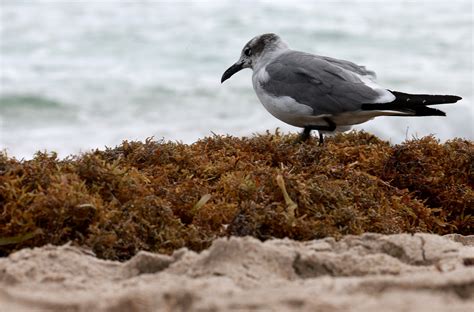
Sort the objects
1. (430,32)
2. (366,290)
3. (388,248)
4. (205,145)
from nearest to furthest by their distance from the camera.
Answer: (366,290) → (388,248) → (205,145) → (430,32)

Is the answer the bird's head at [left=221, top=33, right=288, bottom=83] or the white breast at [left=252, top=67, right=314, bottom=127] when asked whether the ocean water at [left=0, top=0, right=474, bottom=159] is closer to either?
the bird's head at [left=221, top=33, right=288, bottom=83]

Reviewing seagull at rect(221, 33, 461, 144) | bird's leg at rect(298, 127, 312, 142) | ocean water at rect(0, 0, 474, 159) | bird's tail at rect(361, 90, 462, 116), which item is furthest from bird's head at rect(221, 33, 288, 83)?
ocean water at rect(0, 0, 474, 159)

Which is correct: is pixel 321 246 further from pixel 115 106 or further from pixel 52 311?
pixel 115 106

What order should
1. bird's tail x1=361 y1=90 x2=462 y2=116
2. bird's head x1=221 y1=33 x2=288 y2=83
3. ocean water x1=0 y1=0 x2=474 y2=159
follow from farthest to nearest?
ocean water x1=0 y1=0 x2=474 y2=159 → bird's head x1=221 y1=33 x2=288 y2=83 → bird's tail x1=361 y1=90 x2=462 y2=116

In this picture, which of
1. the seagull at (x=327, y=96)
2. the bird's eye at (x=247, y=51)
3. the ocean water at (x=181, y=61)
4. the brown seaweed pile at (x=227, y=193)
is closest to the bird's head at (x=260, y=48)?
the bird's eye at (x=247, y=51)

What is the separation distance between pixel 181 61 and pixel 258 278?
12.8 metres

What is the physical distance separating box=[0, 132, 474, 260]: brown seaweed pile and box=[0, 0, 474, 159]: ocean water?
15.2 feet

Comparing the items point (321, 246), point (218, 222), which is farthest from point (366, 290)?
point (218, 222)

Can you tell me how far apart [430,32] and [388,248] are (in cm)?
1541

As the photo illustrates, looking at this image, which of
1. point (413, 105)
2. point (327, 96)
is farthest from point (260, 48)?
point (413, 105)

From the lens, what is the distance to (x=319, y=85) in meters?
5.15

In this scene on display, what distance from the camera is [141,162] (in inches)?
162

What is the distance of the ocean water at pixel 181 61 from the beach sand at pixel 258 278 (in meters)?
6.12

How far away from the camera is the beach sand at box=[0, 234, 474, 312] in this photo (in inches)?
83.6
